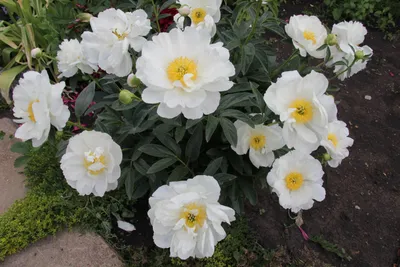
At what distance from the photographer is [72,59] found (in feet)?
5.04

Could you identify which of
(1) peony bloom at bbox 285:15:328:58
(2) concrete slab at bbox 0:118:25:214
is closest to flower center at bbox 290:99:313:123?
(1) peony bloom at bbox 285:15:328:58

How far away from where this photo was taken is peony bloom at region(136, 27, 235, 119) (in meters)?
1.07

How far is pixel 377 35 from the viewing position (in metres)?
3.73

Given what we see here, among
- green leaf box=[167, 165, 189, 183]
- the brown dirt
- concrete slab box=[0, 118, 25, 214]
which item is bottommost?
the brown dirt

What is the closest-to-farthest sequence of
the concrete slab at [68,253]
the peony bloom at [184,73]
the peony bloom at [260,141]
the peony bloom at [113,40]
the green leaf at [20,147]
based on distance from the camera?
the peony bloom at [184,73] → the peony bloom at [113,40] → the peony bloom at [260,141] → the concrete slab at [68,253] → the green leaf at [20,147]

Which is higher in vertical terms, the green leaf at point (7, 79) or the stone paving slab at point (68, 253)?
the green leaf at point (7, 79)

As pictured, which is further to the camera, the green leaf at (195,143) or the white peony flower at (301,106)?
the green leaf at (195,143)

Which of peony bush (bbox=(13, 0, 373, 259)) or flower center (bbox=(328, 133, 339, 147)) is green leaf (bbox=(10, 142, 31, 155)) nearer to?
peony bush (bbox=(13, 0, 373, 259))

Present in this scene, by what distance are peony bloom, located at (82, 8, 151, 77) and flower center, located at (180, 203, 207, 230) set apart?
20.4 inches

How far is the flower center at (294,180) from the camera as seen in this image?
4.66ft

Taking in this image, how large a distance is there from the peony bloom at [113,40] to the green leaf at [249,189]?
2.42 ft

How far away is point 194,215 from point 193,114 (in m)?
0.31

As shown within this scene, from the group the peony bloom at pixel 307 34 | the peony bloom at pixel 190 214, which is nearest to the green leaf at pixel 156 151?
the peony bloom at pixel 190 214

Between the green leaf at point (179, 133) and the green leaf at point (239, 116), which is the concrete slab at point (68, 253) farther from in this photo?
the green leaf at point (239, 116)
